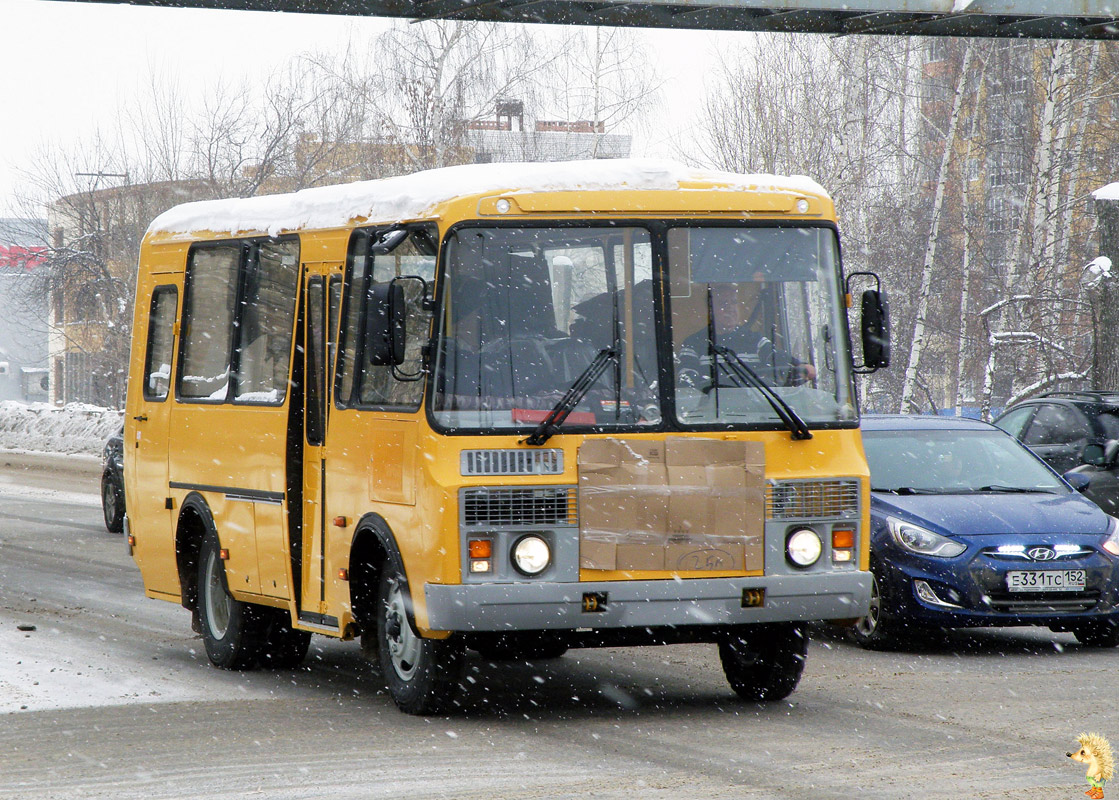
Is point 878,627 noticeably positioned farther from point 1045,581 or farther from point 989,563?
point 1045,581

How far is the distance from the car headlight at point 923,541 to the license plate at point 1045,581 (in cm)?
36

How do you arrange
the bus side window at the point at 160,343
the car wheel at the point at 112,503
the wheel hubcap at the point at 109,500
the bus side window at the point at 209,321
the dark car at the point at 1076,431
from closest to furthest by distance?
the bus side window at the point at 209,321, the bus side window at the point at 160,343, the dark car at the point at 1076,431, the car wheel at the point at 112,503, the wheel hubcap at the point at 109,500

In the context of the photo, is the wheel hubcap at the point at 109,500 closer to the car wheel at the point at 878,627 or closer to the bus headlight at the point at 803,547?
the car wheel at the point at 878,627

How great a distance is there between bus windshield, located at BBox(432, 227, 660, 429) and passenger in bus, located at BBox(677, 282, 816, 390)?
204mm

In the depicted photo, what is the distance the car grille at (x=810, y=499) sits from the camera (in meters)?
8.32

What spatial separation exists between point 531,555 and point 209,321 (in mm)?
3683

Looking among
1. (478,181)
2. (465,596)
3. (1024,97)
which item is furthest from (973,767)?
(1024,97)

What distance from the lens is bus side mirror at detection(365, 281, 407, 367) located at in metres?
7.91

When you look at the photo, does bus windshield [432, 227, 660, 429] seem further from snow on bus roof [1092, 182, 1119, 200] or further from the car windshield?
snow on bus roof [1092, 182, 1119, 200]

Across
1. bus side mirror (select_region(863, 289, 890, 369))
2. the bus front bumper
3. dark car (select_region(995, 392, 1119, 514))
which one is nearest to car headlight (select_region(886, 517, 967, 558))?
bus side mirror (select_region(863, 289, 890, 369))

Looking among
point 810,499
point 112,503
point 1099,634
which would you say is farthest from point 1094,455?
point 112,503

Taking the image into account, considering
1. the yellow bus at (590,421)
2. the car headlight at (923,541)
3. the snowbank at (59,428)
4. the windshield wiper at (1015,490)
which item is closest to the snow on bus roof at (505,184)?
the yellow bus at (590,421)

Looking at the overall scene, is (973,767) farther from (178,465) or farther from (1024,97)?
(1024,97)

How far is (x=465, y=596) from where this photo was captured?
7.86 metres
